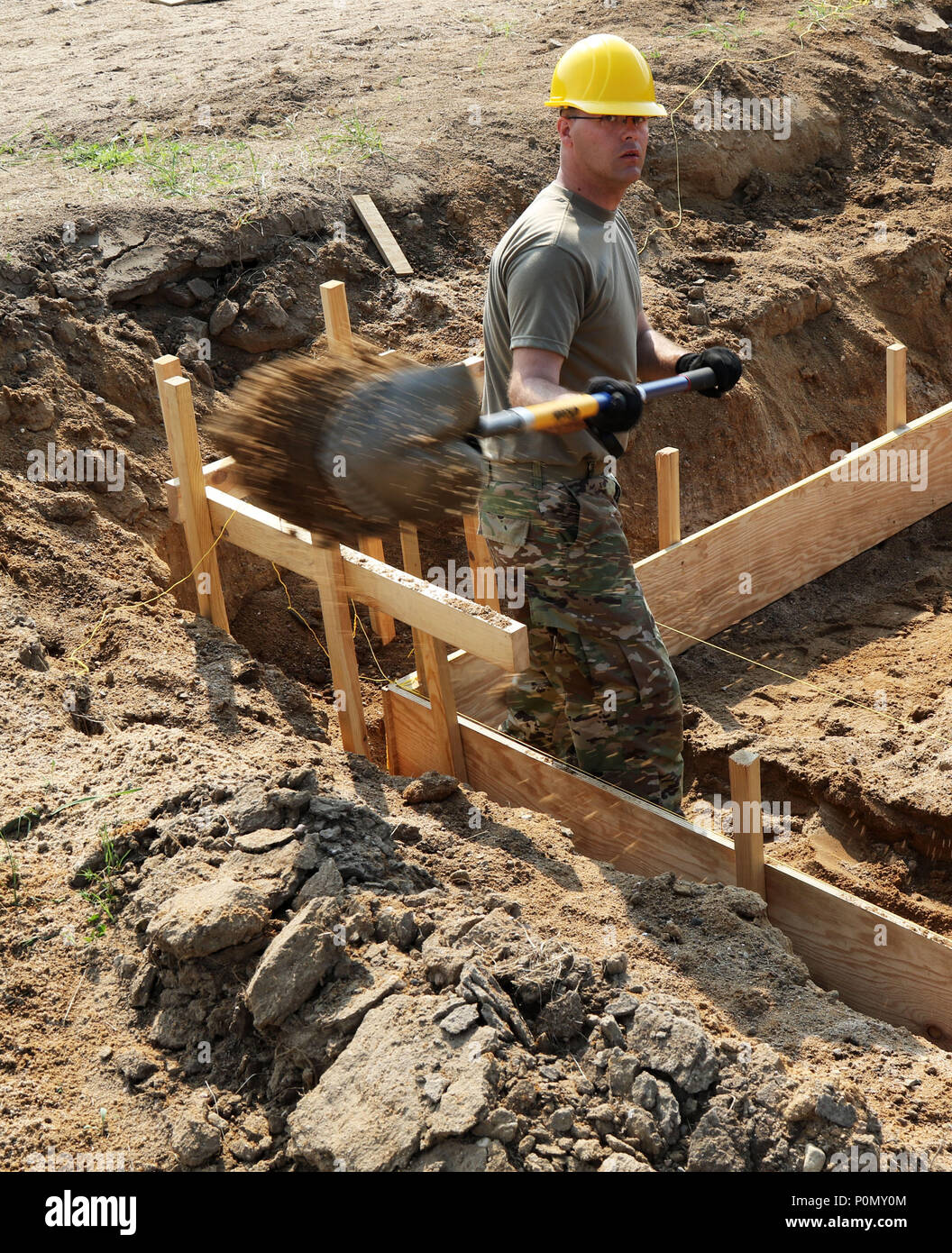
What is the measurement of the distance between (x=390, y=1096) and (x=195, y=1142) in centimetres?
43

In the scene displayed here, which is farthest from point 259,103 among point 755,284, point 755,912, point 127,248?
point 755,912

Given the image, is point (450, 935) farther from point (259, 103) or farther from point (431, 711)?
point (259, 103)

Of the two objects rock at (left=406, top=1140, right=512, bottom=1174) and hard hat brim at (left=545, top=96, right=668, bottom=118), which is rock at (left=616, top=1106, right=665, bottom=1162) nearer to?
rock at (left=406, top=1140, right=512, bottom=1174)

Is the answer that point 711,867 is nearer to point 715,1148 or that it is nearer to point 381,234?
point 715,1148

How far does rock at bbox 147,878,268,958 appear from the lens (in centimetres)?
272

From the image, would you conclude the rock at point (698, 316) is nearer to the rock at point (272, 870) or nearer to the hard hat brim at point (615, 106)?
the hard hat brim at point (615, 106)

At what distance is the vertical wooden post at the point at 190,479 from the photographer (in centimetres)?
418

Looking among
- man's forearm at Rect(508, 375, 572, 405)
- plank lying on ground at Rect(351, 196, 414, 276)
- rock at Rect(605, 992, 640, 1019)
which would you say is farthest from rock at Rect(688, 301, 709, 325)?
rock at Rect(605, 992, 640, 1019)

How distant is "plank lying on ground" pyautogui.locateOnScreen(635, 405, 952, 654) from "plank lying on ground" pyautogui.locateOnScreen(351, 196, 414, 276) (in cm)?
209

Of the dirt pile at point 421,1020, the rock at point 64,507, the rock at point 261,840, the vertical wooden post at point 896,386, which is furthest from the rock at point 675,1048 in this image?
the vertical wooden post at point 896,386

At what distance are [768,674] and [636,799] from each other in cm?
200

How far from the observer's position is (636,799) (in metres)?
3.71

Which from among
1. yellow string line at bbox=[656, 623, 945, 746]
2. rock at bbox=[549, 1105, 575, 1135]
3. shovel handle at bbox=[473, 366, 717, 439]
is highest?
shovel handle at bbox=[473, 366, 717, 439]

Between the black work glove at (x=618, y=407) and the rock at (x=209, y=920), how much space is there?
1.56 meters
